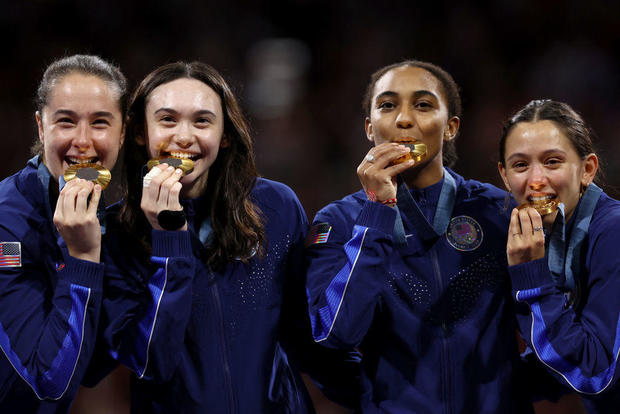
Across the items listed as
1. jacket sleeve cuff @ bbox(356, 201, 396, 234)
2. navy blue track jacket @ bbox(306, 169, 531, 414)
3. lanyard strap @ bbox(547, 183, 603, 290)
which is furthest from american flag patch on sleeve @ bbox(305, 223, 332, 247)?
lanyard strap @ bbox(547, 183, 603, 290)

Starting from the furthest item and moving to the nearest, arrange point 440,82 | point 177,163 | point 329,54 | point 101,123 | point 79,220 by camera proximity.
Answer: point 329,54 → point 440,82 → point 101,123 → point 177,163 → point 79,220

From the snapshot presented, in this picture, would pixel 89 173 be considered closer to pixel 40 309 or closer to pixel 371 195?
pixel 40 309

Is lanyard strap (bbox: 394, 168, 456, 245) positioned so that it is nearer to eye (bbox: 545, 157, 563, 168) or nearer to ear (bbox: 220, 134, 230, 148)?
eye (bbox: 545, 157, 563, 168)

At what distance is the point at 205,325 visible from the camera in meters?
2.56

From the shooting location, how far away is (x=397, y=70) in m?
2.96

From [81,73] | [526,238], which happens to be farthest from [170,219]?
[526,238]

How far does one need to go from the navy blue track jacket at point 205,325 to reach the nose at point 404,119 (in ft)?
1.92

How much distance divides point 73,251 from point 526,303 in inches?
58.4

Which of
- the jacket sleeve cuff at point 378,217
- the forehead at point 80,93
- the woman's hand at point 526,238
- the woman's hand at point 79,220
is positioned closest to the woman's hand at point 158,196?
the woman's hand at point 79,220

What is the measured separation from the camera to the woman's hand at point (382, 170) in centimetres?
260

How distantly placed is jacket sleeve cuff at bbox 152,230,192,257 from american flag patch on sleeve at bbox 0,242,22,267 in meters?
0.44

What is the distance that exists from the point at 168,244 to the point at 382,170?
0.76 metres

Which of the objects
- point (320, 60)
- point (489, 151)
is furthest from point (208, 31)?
point (489, 151)

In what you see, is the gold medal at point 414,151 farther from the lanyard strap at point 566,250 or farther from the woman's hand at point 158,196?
the woman's hand at point 158,196
